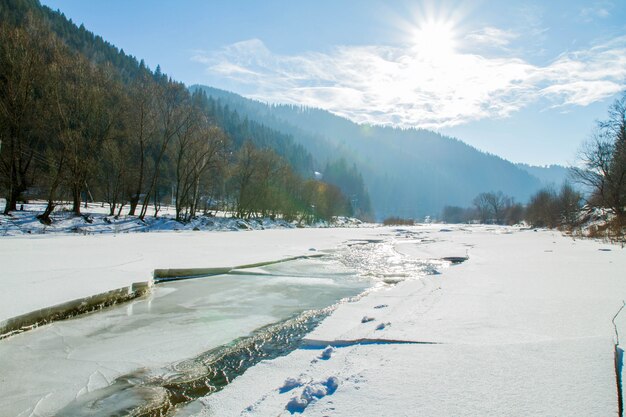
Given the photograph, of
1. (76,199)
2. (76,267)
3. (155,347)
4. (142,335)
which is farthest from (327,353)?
(76,199)

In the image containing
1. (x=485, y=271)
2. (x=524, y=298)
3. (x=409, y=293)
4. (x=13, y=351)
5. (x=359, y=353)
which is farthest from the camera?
(x=485, y=271)

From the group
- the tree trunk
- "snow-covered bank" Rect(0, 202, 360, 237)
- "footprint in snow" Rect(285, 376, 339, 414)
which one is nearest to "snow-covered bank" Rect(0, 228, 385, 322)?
"footprint in snow" Rect(285, 376, 339, 414)

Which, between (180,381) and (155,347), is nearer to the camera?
(180,381)

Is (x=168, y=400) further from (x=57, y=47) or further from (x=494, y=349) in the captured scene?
(x=57, y=47)

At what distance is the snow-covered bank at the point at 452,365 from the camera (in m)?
2.79

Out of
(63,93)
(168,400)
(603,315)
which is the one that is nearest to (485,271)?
(603,315)

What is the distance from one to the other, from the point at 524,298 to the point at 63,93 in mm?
30929

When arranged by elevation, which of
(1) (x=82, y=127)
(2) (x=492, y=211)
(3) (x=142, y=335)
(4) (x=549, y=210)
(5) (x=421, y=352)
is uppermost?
(1) (x=82, y=127)

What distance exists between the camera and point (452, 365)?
11.7ft

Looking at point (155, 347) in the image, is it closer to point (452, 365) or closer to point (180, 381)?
point (180, 381)

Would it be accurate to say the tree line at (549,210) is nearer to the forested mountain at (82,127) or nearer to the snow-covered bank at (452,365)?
the snow-covered bank at (452,365)

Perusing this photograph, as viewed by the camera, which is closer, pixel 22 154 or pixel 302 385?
pixel 302 385

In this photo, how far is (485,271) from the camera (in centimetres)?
1059

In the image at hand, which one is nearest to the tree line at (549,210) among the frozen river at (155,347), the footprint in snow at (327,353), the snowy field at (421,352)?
the snowy field at (421,352)
